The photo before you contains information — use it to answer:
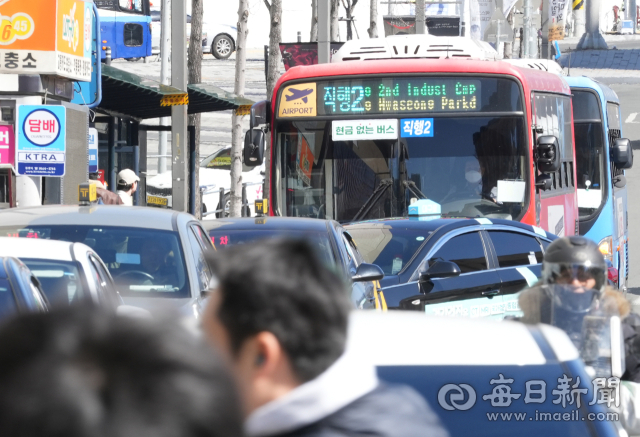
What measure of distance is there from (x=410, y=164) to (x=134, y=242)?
15.0 ft

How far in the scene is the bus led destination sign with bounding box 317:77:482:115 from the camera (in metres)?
11.1

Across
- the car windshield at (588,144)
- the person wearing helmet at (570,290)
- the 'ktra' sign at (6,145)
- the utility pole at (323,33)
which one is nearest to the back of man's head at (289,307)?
the person wearing helmet at (570,290)

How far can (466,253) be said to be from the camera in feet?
30.5

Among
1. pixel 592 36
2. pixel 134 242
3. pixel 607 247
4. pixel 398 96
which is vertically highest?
pixel 592 36

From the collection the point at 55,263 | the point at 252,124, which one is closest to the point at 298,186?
the point at 252,124

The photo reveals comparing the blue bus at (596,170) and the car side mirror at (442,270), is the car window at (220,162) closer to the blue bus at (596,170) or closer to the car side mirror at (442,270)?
the blue bus at (596,170)

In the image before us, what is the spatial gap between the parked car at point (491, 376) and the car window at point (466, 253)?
599 cm

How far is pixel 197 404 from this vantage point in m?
1.00

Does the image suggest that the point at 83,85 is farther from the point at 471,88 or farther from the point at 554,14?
the point at 554,14

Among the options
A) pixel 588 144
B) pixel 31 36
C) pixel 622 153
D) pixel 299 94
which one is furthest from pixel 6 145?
pixel 588 144

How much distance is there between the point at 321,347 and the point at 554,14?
3470 cm

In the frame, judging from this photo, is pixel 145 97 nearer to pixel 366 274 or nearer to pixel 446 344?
pixel 366 274

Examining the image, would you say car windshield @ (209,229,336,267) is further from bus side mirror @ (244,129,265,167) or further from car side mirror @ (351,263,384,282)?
bus side mirror @ (244,129,265,167)

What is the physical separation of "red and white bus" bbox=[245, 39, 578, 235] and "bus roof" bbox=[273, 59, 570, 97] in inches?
0.6
